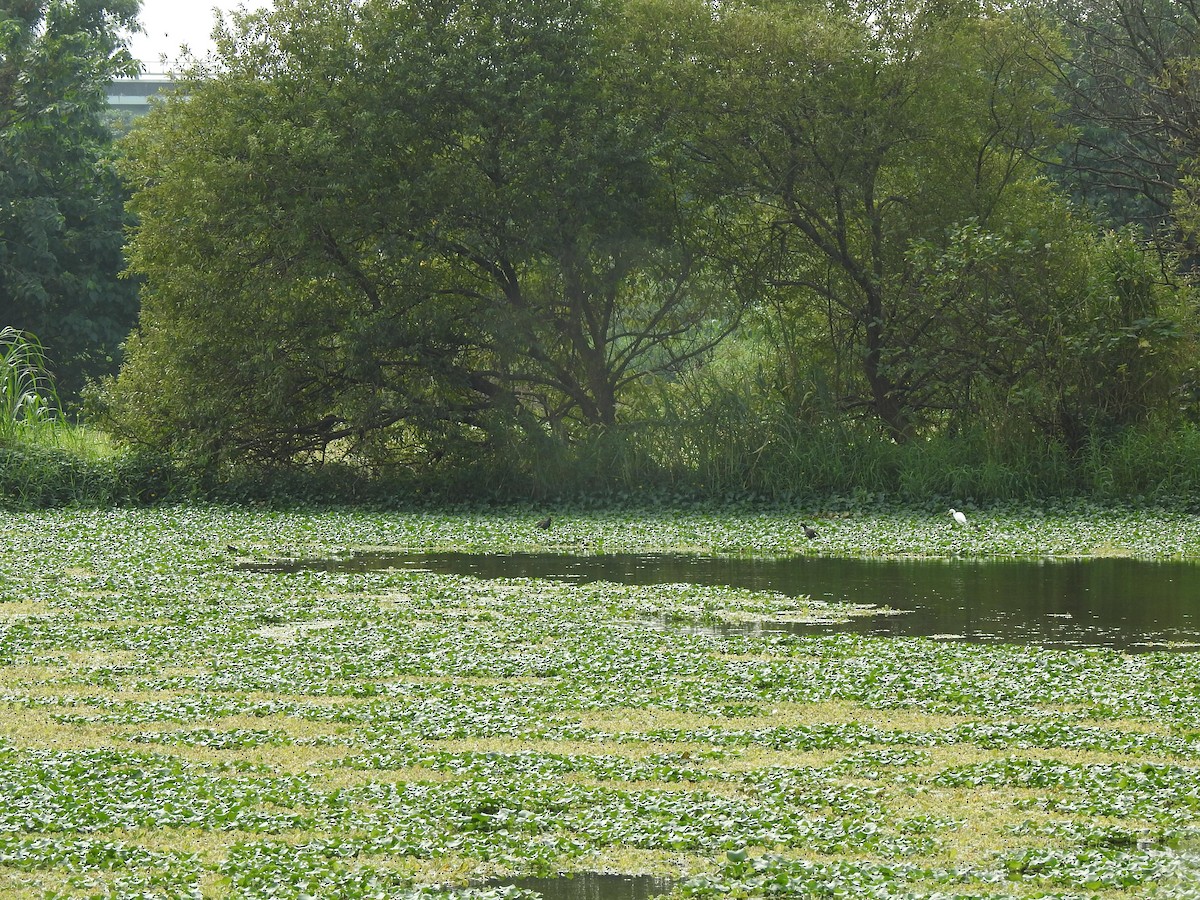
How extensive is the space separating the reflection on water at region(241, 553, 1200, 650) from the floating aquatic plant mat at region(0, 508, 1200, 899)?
65 cm

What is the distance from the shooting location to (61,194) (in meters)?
35.6

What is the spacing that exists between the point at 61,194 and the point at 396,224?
20102 millimetres

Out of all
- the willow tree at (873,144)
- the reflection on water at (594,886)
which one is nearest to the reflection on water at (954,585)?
the reflection on water at (594,886)

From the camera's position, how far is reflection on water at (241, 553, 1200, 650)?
9805 millimetres

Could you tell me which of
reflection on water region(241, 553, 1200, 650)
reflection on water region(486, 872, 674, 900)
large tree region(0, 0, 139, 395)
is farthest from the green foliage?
reflection on water region(486, 872, 674, 900)

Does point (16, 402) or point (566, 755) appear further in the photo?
point (16, 402)

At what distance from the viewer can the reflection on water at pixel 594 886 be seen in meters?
4.77

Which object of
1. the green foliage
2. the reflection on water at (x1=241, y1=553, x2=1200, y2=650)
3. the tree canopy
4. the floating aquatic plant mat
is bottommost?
the floating aquatic plant mat

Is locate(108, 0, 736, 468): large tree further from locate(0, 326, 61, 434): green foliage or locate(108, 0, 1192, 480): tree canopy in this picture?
locate(0, 326, 61, 434): green foliage

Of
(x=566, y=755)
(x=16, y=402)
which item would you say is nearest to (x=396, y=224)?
(x=16, y=402)

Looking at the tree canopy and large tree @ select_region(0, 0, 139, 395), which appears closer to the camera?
the tree canopy

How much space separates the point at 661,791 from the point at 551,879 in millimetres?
938

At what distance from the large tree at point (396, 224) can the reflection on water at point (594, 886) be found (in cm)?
1387

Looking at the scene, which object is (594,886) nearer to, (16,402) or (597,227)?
(597,227)
